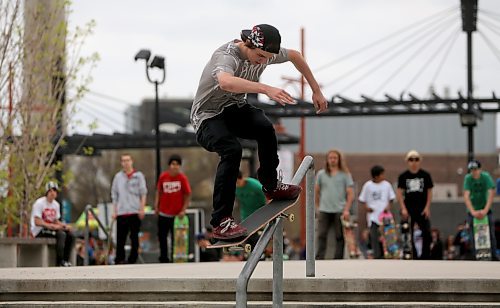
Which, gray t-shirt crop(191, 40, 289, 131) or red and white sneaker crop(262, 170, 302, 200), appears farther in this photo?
red and white sneaker crop(262, 170, 302, 200)

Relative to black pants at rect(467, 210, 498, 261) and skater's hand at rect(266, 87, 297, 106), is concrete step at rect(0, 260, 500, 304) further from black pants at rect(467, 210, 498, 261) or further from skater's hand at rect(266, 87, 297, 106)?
black pants at rect(467, 210, 498, 261)

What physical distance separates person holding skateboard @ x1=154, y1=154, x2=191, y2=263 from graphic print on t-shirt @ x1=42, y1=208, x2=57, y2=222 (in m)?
1.92

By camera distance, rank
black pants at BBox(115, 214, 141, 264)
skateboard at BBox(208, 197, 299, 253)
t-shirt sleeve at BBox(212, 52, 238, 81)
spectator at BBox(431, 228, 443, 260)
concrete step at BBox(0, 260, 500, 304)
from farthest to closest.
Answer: spectator at BBox(431, 228, 443, 260) < black pants at BBox(115, 214, 141, 264) < concrete step at BBox(0, 260, 500, 304) < t-shirt sleeve at BBox(212, 52, 238, 81) < skateboard at BBox(208, 197, 299, 253)

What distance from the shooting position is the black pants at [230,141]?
8031mm

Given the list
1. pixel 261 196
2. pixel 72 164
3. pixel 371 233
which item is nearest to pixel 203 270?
pixel 261 196

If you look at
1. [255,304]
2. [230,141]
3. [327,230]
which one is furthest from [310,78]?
[327,230]

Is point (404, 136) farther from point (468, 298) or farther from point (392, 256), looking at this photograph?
point (468, 298)

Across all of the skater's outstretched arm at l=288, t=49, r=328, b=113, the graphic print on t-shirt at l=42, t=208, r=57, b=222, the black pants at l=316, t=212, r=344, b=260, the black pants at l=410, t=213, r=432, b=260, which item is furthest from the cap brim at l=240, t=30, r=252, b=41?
the graphic print on t-shirt at l=42, t=208, r=57, b=222

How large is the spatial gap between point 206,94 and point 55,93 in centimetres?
1051

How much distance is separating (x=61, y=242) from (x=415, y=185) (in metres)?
5.35

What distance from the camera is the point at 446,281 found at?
312 inches

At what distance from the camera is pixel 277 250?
7395 millimetres

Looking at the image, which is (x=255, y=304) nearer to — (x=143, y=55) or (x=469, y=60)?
(x=143, y=55)

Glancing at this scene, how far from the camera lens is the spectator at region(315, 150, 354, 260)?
49.8ft
